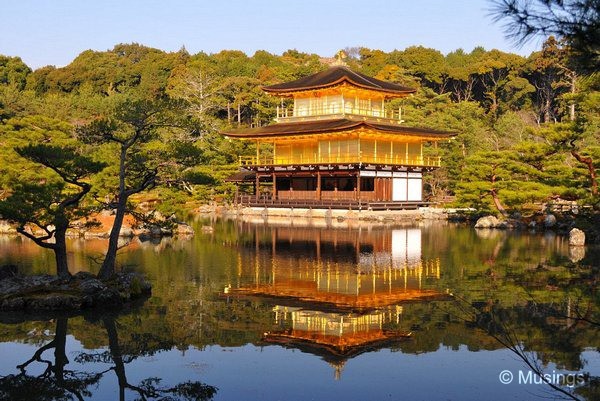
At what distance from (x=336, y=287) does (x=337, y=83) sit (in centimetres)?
2927

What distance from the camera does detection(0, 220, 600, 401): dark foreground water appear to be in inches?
330

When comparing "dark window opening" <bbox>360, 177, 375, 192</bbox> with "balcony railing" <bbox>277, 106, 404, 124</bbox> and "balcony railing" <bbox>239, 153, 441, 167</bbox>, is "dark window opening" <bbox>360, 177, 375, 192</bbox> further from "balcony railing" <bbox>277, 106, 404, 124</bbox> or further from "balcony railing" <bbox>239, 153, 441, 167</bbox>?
"balcony railing" <bbox>277, 106, 404, 124</bbox>

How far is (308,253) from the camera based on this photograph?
21438 millimetres

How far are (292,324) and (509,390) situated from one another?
434 centimetres

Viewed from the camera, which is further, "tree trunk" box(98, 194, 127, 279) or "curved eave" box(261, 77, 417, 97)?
"curved eave" box(261, 77, 417, 97)

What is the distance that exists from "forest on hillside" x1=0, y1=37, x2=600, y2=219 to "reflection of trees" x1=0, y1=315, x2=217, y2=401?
4.94 m

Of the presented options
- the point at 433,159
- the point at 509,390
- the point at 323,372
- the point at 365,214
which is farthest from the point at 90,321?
the point at 433,159

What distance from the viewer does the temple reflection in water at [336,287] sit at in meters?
10.7

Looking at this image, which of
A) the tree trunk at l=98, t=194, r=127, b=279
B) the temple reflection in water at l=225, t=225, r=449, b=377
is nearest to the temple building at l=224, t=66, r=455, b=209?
the temple reflection in water at l=225, t=225, r=449, b=377

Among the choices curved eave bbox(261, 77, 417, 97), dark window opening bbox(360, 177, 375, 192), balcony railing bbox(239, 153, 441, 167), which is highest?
curved eave bbox(261, 77, 417, 97)

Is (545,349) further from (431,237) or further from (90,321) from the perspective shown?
(431,237)

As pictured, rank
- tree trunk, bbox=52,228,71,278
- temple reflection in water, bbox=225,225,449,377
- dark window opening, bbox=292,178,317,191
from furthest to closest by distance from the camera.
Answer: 1. dark window opening, bbox=292,178,317,191
2. tree trunk, bbox=52,228,71,278
3. temple reflection in water, bbox=225,225,449,377

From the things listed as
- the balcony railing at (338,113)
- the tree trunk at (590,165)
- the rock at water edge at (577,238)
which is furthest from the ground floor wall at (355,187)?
the rock at water edge at (577,238)

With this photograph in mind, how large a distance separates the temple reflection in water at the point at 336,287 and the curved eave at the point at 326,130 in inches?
533
